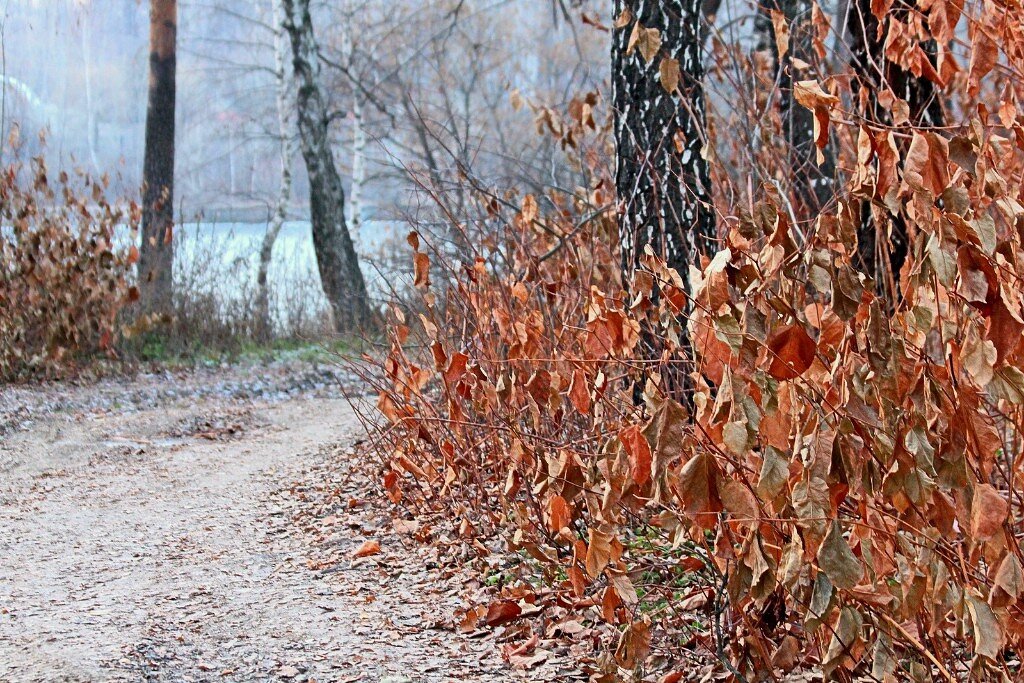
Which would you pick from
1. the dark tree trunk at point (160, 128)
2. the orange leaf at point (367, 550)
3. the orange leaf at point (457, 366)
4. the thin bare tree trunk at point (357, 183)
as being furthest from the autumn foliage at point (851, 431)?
the thin bare tree trunk at point (357, 183)

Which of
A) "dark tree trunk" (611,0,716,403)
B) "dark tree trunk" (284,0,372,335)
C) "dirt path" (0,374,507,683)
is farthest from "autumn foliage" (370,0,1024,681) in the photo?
"dark tree trunk" (284,0,372,335)

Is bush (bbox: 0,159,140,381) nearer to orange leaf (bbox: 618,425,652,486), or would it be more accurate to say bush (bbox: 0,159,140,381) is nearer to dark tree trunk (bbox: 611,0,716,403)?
dark tree trunk (bbox: 611,0,716,403)

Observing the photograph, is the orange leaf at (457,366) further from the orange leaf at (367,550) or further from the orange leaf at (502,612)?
the orange leaf at (367,550)

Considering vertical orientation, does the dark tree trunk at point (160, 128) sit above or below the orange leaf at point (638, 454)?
above

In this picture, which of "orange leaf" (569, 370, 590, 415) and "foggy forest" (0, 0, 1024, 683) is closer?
"foggy forest" (0, 0, 1024, 683)

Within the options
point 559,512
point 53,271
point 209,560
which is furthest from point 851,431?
point 53,271

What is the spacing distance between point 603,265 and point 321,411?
3.89 m

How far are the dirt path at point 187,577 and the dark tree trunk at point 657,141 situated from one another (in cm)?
149

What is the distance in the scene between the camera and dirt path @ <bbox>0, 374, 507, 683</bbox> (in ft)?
10.1

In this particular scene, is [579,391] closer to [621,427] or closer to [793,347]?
[621,427]

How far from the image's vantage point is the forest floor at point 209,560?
3107 mm

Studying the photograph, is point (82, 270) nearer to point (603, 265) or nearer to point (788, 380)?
point (603, 265)

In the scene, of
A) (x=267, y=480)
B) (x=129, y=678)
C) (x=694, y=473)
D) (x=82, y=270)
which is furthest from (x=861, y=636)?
(x=82, y=270)

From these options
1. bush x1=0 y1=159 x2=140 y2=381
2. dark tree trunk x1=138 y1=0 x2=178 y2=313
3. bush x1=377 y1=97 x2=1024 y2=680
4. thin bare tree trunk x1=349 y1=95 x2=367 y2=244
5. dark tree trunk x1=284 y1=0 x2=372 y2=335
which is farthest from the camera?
thin bare tree trunk x1=349 y1=95 x2=367 y2=244
